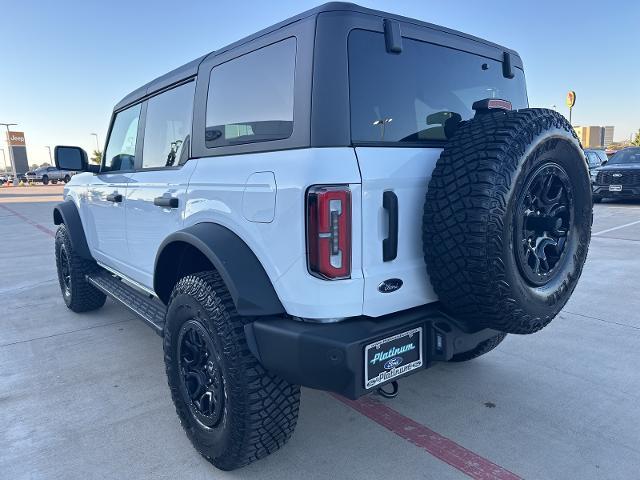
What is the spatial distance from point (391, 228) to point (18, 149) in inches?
2640

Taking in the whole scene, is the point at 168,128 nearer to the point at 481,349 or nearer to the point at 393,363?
the point at 393,363

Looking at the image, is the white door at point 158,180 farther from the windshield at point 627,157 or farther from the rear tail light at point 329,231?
the windshield at point 627,157

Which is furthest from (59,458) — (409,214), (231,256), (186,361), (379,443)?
(409,214)

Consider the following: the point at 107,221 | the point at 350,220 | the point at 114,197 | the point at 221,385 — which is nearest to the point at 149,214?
the point at 114,197

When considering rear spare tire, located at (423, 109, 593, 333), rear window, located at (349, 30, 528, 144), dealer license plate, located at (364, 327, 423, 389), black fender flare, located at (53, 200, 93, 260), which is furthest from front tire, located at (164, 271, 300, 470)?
black fender flare, located at (53, 200, 93, 260)

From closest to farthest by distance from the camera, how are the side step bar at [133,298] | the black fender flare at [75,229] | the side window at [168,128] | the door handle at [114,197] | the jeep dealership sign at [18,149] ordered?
the side window at [168,128] → the side step bar at [133,298] → the door handle at [114,197] → the black fender flare at [75,229] → the jeep dealership sign at [18,149]

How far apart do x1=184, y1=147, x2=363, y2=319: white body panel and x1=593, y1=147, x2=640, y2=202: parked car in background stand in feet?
43.5

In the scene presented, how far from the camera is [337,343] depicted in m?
1.73

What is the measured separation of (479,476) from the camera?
2113mm

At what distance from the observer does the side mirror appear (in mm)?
3840

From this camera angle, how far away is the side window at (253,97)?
1.97 metres

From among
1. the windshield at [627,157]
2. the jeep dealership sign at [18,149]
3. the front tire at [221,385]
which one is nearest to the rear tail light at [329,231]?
the front tire at [221,385]

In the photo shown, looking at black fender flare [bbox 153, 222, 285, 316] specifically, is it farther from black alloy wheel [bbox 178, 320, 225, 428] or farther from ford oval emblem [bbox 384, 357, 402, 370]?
ford oval emblem [bbox 384, 357, 402, 370]

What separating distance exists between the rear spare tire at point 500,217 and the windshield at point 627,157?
1307cm
